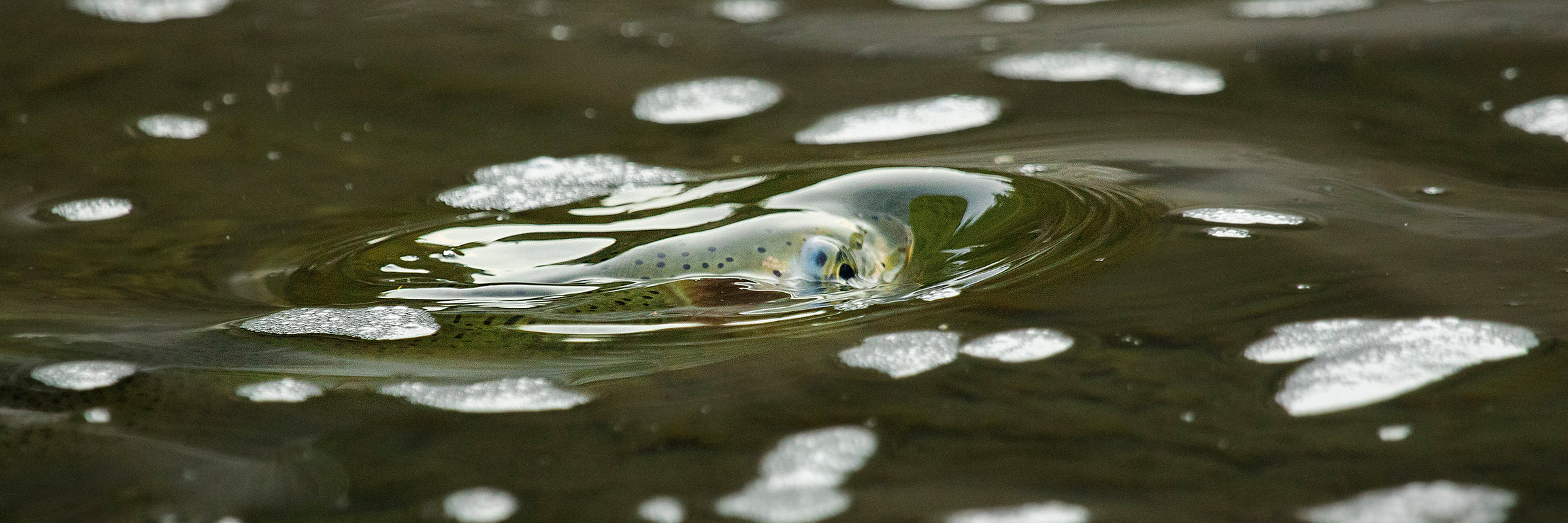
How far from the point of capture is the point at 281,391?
1.31m

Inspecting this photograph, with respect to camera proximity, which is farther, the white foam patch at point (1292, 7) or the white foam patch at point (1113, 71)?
the white foam patch at point (1292, 7)

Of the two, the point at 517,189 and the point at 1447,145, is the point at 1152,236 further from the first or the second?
the point at 517,189

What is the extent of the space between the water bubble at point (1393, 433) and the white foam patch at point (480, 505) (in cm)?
78

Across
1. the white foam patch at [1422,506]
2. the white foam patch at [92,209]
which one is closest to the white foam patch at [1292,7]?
the white foam patch at [1422,506]

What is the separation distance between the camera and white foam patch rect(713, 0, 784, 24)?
2.60m

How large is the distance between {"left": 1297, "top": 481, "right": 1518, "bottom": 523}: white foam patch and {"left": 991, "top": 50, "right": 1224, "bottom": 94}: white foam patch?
1233 millimetres

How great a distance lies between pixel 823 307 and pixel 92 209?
1140 mm

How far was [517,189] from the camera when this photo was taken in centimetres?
194

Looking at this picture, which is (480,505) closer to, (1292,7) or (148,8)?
(148,8)

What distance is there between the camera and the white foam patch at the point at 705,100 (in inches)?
86.9

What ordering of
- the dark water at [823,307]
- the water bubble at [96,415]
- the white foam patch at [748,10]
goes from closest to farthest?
1. the dark water at [823,307]
2. the water bubble at [96,415]
3. the white foam patch at [748,10]

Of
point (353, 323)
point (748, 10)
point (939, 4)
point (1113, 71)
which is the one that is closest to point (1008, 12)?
point (939, 4)

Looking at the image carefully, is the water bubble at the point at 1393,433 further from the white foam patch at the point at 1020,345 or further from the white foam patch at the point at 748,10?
the white foam patch at the point at 748,10

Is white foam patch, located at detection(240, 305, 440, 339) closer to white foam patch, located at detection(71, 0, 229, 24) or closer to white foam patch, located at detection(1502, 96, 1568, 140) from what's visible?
white foam patch, located at detection(71, 0, 229, 24)
